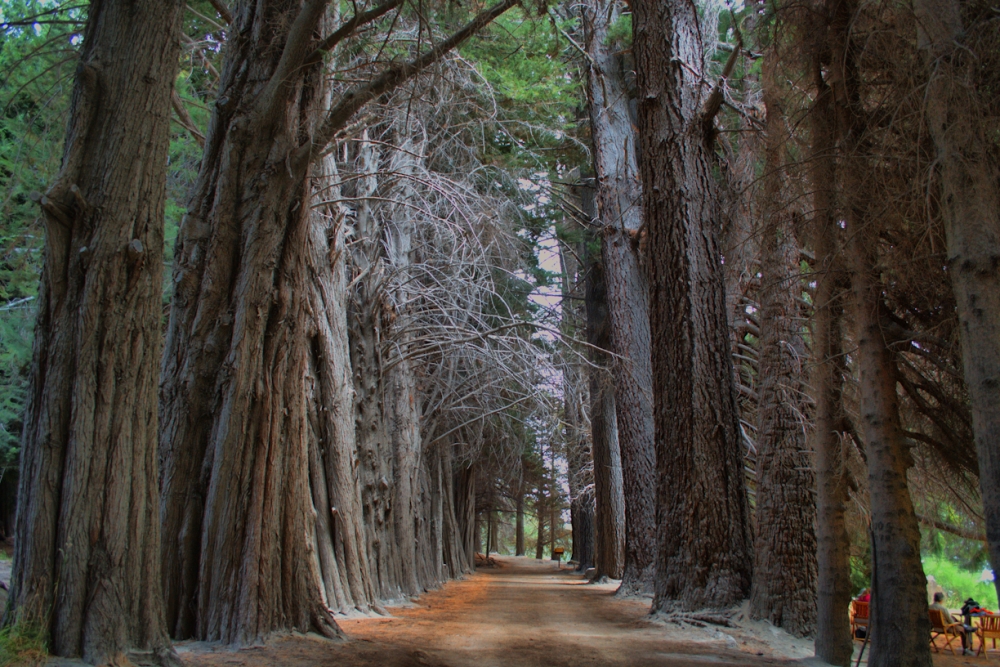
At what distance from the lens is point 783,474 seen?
6809 millimetres

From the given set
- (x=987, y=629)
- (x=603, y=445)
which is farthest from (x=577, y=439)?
(x=987, y=629)

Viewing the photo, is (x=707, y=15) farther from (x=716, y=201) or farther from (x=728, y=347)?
(x=728, y=347)

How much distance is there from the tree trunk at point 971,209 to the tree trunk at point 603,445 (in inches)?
439

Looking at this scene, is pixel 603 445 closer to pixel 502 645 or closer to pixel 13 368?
pixel 502 645

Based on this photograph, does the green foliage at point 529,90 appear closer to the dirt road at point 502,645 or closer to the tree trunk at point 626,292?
the tree trunk at point 626,292

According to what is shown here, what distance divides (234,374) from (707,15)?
967cm

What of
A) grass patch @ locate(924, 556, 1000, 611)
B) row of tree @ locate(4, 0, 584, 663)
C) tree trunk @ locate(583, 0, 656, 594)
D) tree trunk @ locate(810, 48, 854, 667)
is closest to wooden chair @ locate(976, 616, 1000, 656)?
tree trunk @ locate(583, 0, 656, 594)

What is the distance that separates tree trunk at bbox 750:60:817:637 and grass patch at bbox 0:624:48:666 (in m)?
5.79

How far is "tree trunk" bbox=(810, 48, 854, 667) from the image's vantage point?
503 cm

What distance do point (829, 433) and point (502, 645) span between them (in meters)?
3.52

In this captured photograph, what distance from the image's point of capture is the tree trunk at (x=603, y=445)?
15703 millimetres

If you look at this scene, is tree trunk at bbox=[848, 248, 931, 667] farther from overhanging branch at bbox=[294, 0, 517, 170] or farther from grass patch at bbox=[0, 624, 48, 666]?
grass patch at bbox=[0, 624, 48, 666]

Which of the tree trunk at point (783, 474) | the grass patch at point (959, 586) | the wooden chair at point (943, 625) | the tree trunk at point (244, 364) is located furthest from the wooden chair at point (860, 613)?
the grass patch at point (959, 586)

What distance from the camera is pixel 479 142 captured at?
1650cm
